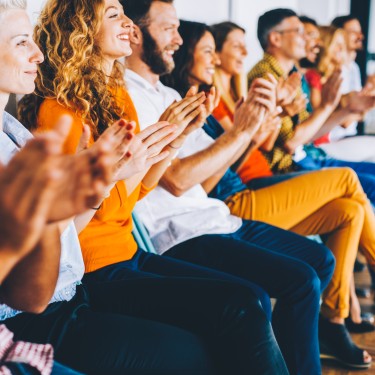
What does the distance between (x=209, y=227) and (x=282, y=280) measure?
11.2 inches

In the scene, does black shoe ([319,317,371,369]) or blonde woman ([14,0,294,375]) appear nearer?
blonde woman ([14,0,294,375])

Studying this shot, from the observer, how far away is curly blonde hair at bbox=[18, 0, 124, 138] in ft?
5.20

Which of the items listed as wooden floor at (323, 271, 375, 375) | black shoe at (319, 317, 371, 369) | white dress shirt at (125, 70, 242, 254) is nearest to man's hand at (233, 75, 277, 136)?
white dress shirt at (125, 70, 242, 254)

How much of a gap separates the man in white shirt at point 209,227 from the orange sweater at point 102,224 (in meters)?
0.30

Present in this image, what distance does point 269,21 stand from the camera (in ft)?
10.8

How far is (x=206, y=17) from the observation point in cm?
324

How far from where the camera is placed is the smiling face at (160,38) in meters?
2.13

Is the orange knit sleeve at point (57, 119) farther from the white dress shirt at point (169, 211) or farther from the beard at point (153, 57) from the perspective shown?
the beard at point (153, 57)

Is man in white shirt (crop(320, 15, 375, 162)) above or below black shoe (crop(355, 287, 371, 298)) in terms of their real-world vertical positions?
above

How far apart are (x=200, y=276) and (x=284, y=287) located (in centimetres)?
32

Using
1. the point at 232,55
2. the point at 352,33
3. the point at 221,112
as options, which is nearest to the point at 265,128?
the point at 221,112

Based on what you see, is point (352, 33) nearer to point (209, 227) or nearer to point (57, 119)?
point (209, 227)

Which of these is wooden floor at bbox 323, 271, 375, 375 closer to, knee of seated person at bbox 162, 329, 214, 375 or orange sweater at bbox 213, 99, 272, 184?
orange sweater at bbox 213, 99, 272, 184

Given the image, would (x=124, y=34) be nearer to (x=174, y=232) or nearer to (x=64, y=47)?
(x=64, y=47)
